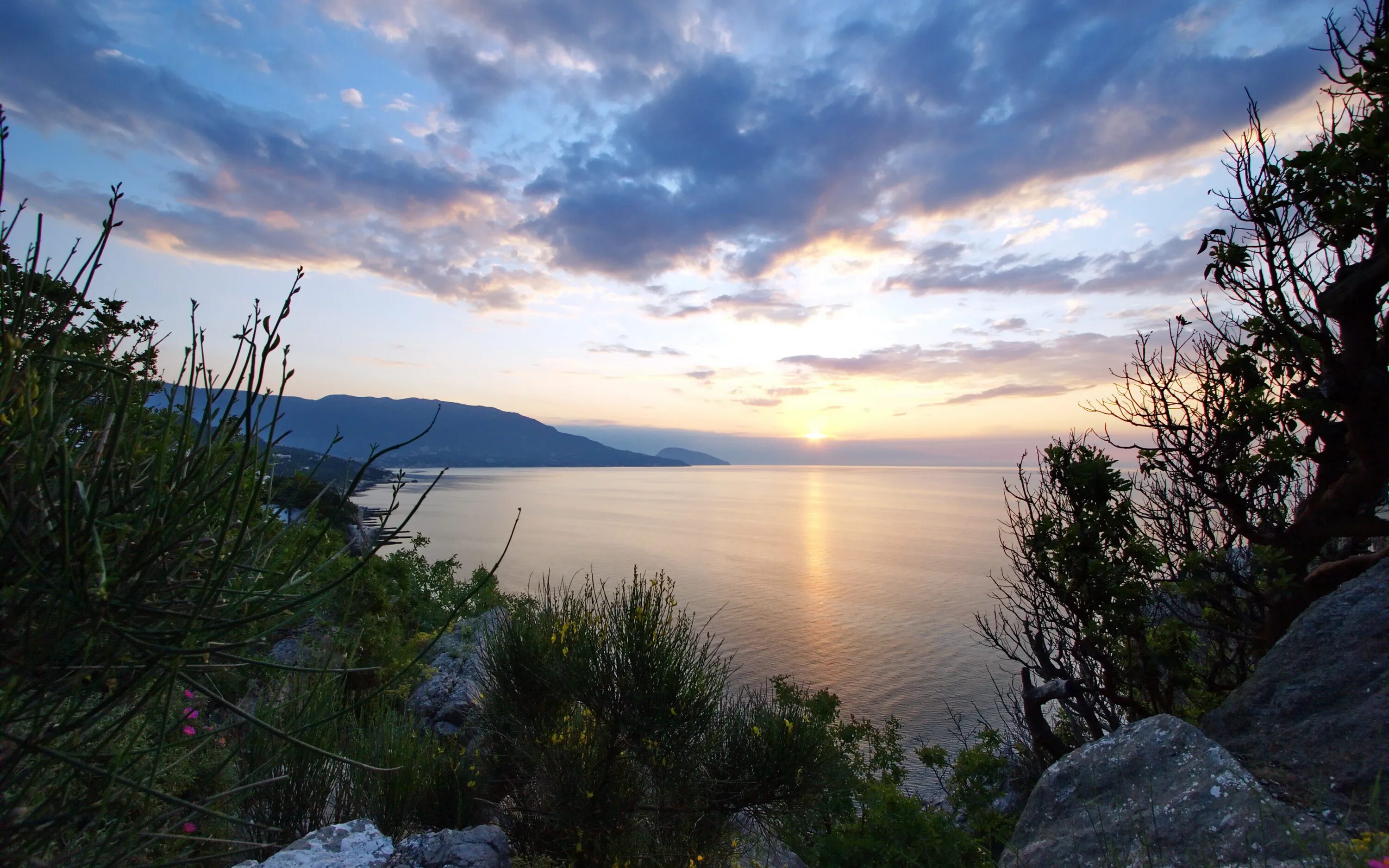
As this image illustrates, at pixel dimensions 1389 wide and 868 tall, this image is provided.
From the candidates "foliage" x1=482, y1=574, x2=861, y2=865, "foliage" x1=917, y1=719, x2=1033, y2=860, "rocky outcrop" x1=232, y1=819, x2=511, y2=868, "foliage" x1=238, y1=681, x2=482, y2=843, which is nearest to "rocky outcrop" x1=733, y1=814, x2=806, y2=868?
"foliage" x1=482, y1=574, x2=861, y2=865

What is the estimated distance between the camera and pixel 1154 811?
443 cm

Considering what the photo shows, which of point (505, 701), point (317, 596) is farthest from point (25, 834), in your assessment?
point (505, 701)

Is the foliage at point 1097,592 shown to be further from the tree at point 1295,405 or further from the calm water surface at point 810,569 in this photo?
the calm water surface at point 810,569

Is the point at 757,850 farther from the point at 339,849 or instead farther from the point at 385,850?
the point at 339,849

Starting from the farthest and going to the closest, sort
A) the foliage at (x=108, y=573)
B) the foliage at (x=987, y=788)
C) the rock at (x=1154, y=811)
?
the foliage at (x=987, y=788), the rock at (x=1154, y=811), the foliage at (x=108, y=573)

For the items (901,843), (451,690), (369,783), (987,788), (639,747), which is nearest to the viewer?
(901,843)

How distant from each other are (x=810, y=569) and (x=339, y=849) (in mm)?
44763

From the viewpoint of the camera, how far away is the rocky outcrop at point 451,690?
13.7m

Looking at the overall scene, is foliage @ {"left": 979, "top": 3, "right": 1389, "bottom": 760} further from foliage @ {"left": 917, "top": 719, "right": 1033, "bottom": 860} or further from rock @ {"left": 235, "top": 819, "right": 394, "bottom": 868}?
rock @ {"left": 235, "top": 819, "right": 394, "bottom": 868}

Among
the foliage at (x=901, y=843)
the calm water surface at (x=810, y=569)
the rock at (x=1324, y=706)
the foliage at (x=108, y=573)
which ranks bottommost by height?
the calm water surface at (x=810, y=569)

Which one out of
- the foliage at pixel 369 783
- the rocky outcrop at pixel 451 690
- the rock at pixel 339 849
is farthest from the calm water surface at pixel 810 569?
the rock at pixel 339 849

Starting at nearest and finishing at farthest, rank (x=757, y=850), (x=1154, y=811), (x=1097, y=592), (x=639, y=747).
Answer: (x=1154, y=811), (x=1097, y=592), (x=639, y=747), (x=757, y=850)

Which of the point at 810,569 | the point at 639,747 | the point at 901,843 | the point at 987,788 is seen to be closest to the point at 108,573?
the point at 901,843

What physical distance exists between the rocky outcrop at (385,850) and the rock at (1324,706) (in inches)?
270
